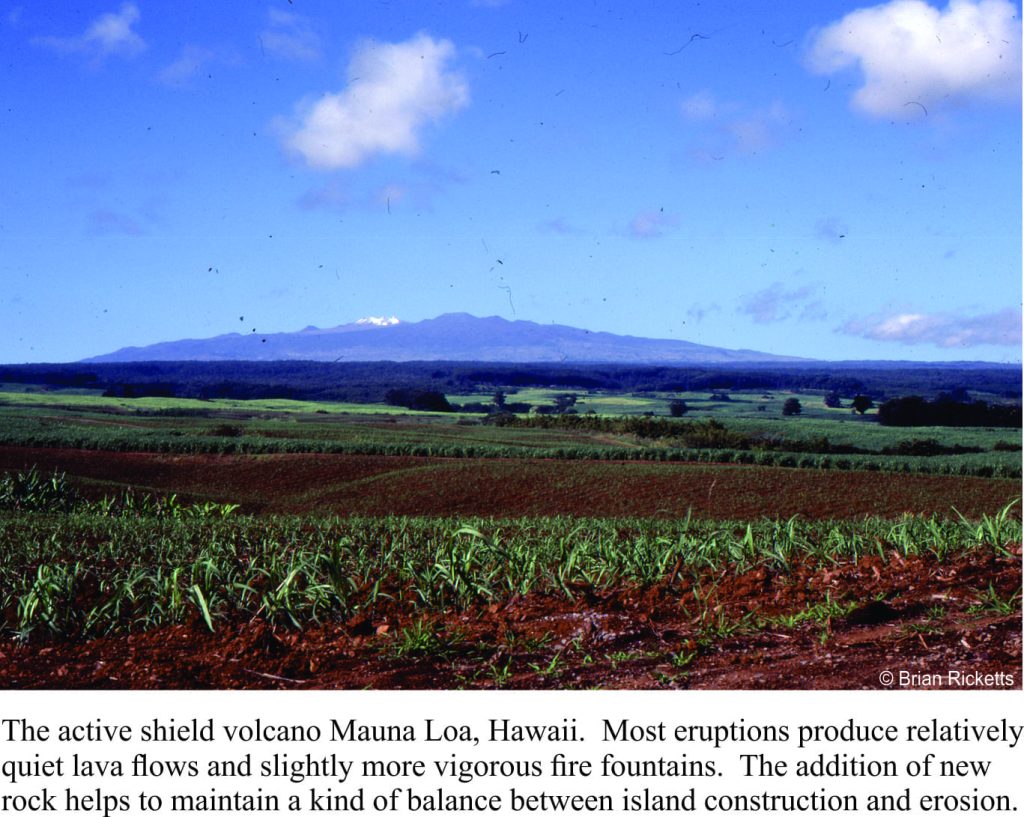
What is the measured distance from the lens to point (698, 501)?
1761 centimetres

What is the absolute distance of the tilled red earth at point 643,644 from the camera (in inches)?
179

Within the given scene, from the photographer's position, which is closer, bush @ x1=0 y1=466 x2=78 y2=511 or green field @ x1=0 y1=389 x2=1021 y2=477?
bush @ x1=0 y1=466 x2=78 y2=511

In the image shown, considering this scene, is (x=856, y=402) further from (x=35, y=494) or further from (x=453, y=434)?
(x=35, y=494)

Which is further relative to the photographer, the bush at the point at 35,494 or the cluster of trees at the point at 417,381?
the cluster of trees at the point at 417,381

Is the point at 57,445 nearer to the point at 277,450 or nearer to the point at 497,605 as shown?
the point at 277,450

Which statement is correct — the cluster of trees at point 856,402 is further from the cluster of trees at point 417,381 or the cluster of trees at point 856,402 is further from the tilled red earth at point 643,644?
the tilled red earth at point 643,644

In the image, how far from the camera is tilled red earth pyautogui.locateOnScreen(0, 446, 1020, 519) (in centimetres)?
1680

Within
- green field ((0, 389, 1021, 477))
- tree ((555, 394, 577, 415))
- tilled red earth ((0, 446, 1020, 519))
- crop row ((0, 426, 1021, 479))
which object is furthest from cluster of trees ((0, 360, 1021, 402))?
tilled red earth ((0, 446, 1020, 519))

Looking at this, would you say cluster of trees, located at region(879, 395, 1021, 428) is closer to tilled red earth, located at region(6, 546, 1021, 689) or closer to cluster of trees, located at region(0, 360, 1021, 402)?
cluster of trees, located at region(0, 360, 1021, 402)

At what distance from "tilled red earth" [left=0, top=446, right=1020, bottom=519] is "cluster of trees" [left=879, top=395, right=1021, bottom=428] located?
17.9 metres

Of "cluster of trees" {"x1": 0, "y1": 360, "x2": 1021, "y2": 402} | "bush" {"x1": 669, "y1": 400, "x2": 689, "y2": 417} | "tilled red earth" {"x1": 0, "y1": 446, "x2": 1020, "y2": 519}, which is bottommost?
"tilled red earth" {"x1": 0, "y1": 446, "x2": 1020, "y2": 519}

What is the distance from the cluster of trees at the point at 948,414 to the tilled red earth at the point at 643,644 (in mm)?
34649

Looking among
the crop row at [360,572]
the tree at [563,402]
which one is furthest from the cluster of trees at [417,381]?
the crop row at [360,572]
